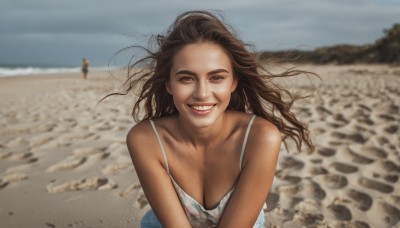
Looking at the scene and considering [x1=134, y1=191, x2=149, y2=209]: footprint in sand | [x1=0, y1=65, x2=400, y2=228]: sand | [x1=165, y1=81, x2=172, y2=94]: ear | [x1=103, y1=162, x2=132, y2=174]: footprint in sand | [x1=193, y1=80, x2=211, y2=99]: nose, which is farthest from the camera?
[x1=103, y1=162, x2=132, y2=174]: footprint in sand

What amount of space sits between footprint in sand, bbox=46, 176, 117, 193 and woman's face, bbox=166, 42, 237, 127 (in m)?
1.58

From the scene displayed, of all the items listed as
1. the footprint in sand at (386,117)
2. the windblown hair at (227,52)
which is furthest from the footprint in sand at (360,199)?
the footprint in sand at (386,117)

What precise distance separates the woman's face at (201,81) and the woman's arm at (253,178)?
224 millimetres

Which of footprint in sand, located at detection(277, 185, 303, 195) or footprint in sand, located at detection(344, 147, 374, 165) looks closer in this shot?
footprint in sand, located at detection(277, 185, 303, 195)

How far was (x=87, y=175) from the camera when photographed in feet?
10.5

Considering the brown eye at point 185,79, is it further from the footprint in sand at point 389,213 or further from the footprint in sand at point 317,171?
the footprint in sand at point 317,171

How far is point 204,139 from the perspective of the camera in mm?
1830

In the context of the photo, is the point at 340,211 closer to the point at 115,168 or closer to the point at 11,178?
the point at 115,168

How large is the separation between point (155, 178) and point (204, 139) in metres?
0.30

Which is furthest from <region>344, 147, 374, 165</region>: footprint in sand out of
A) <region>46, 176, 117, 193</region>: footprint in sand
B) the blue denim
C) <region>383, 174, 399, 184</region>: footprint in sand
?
<region>46, 176, 117, 193</region>: footprint in sand

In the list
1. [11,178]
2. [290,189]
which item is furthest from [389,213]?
[11,178]

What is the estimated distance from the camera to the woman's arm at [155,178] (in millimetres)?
1724

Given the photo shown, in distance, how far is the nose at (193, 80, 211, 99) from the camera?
1616mm

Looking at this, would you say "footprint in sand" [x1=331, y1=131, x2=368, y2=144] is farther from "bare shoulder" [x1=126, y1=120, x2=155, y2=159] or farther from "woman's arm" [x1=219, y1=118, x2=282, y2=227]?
"bare shoulder" [x1=126, y1=120, x2=155, y2=159]
